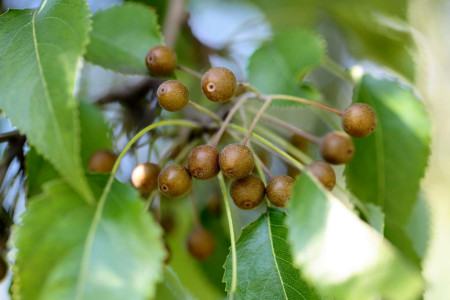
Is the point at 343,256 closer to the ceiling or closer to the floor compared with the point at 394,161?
closer to the ceiling

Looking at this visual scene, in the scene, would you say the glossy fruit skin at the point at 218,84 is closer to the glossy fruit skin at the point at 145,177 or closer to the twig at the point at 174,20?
the glossy fruit skin at the point at 145,177

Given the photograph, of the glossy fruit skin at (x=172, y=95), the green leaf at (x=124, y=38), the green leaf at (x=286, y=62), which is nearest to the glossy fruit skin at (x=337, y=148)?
the green leaf at (x=286, y=62)

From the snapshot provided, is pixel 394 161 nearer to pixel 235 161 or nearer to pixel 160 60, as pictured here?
pixel 235 161

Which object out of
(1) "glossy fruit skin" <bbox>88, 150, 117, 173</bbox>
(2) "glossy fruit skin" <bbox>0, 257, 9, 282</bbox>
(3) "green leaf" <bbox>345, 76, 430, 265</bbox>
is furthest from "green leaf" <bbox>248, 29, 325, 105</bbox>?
(2) "glossy fruit skin" <bbox>0, 257, 9, 282</bbox>

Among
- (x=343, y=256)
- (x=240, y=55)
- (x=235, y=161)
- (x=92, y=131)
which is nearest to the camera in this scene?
(x=343, y=256)

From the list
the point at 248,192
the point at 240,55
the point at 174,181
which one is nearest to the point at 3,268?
the point at 174,181
